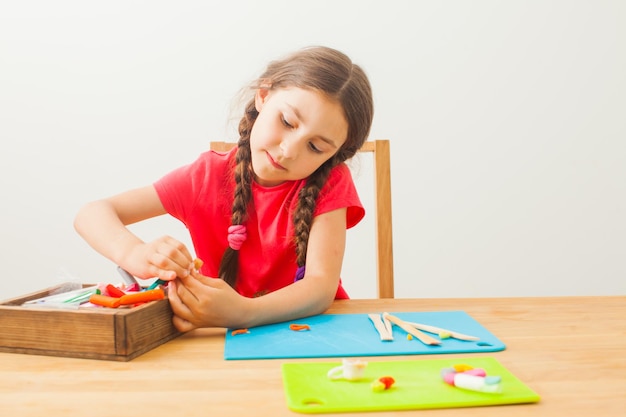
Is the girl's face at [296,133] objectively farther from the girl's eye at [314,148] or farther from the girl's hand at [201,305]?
the girl's hand at [201,305]

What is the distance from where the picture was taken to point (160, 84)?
2.24 m

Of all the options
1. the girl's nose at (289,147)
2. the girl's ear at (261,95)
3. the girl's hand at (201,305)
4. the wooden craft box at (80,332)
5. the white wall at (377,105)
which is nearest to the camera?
the wooden craft box at (80,332)

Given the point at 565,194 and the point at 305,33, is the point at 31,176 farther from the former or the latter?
the point at 565,194

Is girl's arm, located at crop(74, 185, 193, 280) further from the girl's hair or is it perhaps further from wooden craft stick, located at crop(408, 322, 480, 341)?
wooden craft stick, located at crop(408, 322, 480, 341)

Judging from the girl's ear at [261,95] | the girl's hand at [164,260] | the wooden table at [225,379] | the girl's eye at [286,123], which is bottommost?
the wooden table at [225,379]

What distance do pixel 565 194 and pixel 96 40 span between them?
1752 mm

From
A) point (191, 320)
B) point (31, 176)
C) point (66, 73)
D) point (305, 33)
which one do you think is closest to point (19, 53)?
point (66, 73)

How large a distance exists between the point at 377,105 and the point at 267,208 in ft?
3.80

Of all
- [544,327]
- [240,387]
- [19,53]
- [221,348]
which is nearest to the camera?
[240,387]

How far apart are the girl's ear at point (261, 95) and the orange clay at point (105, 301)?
493mm

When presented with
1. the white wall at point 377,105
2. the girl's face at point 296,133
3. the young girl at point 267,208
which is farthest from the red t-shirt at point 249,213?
the white wall at point 377,105

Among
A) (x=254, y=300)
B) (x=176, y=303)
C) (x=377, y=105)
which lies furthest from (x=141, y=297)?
(x=377, y=105)

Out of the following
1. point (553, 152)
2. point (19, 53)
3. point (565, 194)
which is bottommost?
point (565, 194)

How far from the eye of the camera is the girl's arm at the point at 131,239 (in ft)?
2.69
